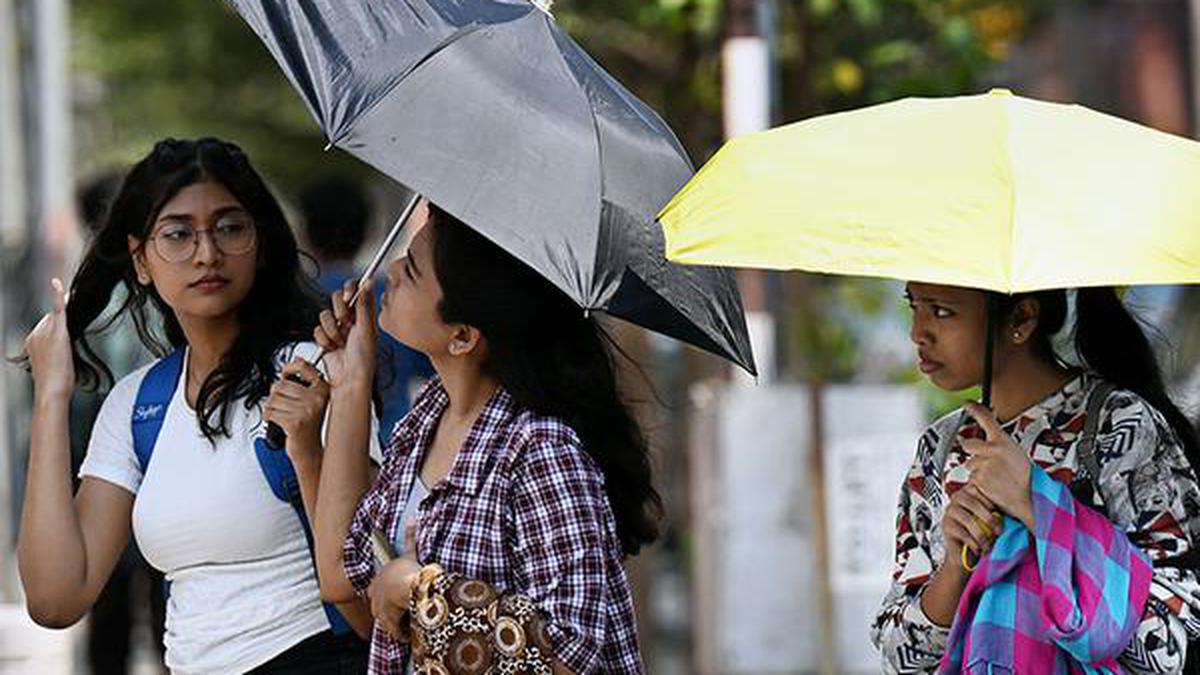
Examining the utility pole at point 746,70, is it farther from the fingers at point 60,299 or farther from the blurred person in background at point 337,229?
the fingers at point 60,299

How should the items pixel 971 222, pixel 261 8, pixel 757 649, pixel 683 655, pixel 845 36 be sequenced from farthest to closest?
pixel 683 655
pixel 845 36
pixel 757 649
pixel 261 8
pixel 971 222

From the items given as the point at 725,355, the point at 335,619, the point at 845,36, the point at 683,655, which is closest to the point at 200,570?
the point at 335,619

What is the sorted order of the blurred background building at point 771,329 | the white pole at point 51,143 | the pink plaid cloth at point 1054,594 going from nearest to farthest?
the pink plaid cloth at point 1054,594, the blurred background building at point 771,329, the white pole at point 51,143

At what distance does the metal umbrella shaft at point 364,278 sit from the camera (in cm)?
429

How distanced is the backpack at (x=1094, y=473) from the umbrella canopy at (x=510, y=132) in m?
0.63

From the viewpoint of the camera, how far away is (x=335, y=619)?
14.6 ft

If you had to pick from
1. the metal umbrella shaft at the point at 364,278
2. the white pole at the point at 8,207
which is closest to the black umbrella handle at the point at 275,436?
the metal umbrella shaft at the point at 364,278

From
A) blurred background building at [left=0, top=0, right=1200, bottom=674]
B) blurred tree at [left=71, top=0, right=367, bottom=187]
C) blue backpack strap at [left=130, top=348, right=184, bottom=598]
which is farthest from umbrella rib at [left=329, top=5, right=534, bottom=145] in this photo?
blurred tree at [left=71, top=0, right=367, bottom=187]

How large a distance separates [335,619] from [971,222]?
1.48m

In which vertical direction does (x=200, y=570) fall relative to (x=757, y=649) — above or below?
above

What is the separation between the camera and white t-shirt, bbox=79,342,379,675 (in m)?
4.38

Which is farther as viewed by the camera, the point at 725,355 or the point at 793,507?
the point at 793,507

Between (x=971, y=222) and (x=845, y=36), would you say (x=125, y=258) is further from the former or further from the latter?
(x=845, y=36)

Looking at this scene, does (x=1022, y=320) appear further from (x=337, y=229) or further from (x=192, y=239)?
(x=337, y=229)
